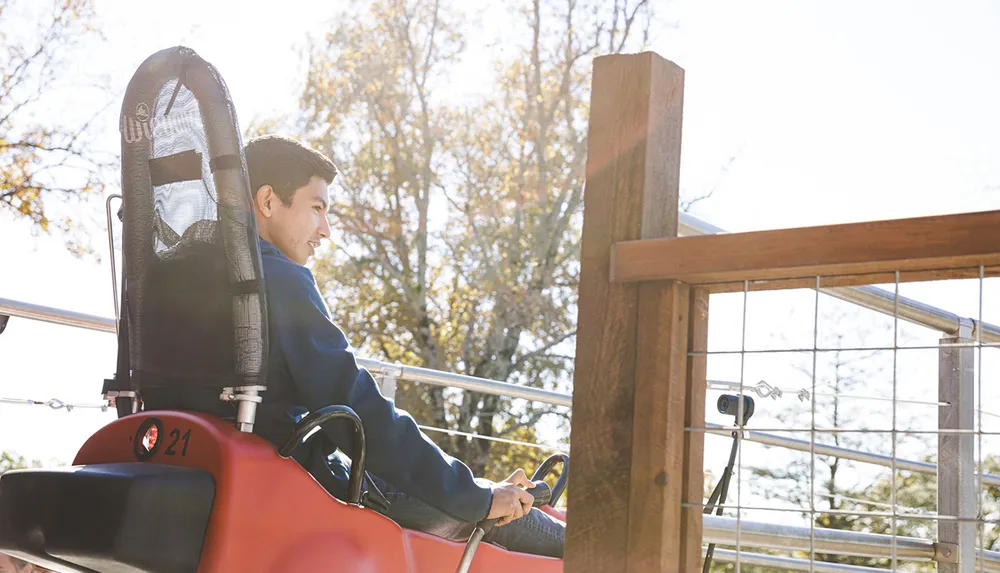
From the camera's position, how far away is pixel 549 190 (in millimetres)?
10992

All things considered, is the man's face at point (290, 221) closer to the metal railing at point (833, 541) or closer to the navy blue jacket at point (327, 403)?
the navy blue jacket at point (327, 403)

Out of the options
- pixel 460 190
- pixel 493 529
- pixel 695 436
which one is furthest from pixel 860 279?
pixel 460 190

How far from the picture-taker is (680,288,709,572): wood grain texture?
117 centimetres

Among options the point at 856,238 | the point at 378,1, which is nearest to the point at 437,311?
the point at 378,1

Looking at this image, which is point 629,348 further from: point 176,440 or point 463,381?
point 463,381

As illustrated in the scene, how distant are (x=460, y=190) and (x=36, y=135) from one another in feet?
13.6

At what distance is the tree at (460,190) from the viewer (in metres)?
10.8

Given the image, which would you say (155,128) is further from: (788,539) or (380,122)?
(380,122)

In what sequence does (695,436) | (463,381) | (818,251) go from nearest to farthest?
(818,251), (695,436), (463,381)

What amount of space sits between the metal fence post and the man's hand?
73 cm

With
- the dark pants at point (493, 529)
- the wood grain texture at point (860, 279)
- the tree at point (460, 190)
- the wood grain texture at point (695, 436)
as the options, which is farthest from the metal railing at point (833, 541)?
the tree at point (460, 190)

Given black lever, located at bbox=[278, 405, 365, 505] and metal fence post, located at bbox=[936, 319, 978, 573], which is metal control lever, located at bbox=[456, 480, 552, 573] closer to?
black lever, located at bbox=[278, 405, 365, 505]

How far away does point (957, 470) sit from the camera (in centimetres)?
181

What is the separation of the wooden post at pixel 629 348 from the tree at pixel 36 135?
28.0ft
